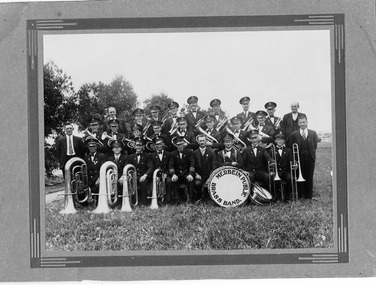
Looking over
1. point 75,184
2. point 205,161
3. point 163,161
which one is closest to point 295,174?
point 205,161

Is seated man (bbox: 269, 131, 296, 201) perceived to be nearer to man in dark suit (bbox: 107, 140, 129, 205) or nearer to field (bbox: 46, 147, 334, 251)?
field (bbox: 46, 147, 334, 251)

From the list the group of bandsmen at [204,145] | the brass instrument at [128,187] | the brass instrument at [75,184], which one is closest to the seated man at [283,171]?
the group of bandsmen at [204,145]

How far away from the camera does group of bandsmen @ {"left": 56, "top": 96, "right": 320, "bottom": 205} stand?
5.42m

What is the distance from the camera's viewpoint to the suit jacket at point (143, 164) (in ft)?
17.8

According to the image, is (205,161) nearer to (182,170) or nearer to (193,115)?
(182,170)

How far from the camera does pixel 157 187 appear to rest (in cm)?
543

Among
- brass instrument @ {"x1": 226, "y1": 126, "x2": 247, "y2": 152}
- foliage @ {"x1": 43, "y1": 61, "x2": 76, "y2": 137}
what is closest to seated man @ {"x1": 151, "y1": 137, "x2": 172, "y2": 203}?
brass instrument @ {"x1": 226, "y1": 126, "x2": 247, "y2": 152}

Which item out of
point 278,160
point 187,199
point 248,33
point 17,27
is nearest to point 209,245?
point 187,199

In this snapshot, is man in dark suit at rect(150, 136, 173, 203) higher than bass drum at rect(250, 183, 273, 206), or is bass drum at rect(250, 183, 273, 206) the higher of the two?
man in dark suit at rect(150, 136, 173, 203)

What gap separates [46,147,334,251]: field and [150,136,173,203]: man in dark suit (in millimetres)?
121

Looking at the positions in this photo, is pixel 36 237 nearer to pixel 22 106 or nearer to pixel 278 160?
pixel 22 106

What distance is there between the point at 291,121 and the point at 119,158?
4.97ft

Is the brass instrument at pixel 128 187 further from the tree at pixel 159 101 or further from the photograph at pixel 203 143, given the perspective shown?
the tree at pixel 159 101

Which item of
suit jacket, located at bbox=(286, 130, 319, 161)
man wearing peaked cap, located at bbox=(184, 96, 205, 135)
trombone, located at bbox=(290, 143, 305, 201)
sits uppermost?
man wearing peaked cap, located at bbox=(184, 96, 205, 135)
